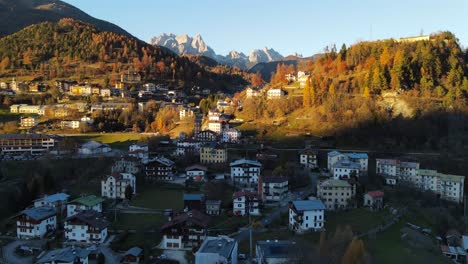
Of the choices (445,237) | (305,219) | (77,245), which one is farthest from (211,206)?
(445,237)

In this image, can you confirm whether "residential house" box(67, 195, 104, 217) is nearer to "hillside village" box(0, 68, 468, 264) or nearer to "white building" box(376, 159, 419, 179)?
"hillside village" box(0, 68, 468, 264)

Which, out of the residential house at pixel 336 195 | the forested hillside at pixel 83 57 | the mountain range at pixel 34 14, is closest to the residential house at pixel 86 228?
the residential house at pixel 336 195

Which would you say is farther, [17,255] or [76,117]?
[76,117]

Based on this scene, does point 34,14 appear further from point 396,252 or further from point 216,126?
point 396,252

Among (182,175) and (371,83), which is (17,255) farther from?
(371,83)

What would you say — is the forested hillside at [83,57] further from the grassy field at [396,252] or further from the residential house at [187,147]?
the grassy field at [396,252]

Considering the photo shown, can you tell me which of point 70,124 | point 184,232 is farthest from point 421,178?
point 70,124
